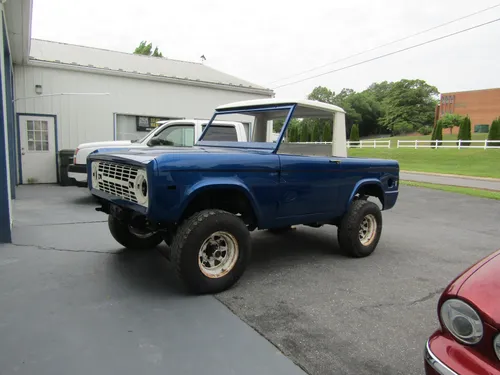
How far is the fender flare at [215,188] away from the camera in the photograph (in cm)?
335

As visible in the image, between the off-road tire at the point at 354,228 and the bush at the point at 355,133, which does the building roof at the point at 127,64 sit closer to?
the off-road tire at the point at 354,228

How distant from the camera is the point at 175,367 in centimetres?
243

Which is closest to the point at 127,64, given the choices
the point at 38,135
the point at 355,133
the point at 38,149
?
the point at 38,135

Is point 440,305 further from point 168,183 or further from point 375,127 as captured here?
→ point 375,127

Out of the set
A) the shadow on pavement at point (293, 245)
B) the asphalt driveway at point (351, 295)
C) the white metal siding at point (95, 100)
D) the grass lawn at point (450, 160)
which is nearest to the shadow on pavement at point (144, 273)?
the asphalt driveway at point (351, 295)

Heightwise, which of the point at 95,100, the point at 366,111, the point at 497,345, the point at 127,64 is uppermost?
the point at 366,111

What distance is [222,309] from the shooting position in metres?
3.31

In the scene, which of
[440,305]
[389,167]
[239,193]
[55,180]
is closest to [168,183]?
[239,193]

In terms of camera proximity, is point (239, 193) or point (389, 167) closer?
point (239, 193)

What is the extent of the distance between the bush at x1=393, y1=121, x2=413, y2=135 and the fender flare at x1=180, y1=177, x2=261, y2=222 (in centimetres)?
8157

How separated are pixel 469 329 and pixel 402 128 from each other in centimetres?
8462

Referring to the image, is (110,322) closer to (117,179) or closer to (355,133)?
(117,179)

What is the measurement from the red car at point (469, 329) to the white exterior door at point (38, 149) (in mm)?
12331

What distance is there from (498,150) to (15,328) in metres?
36.0
